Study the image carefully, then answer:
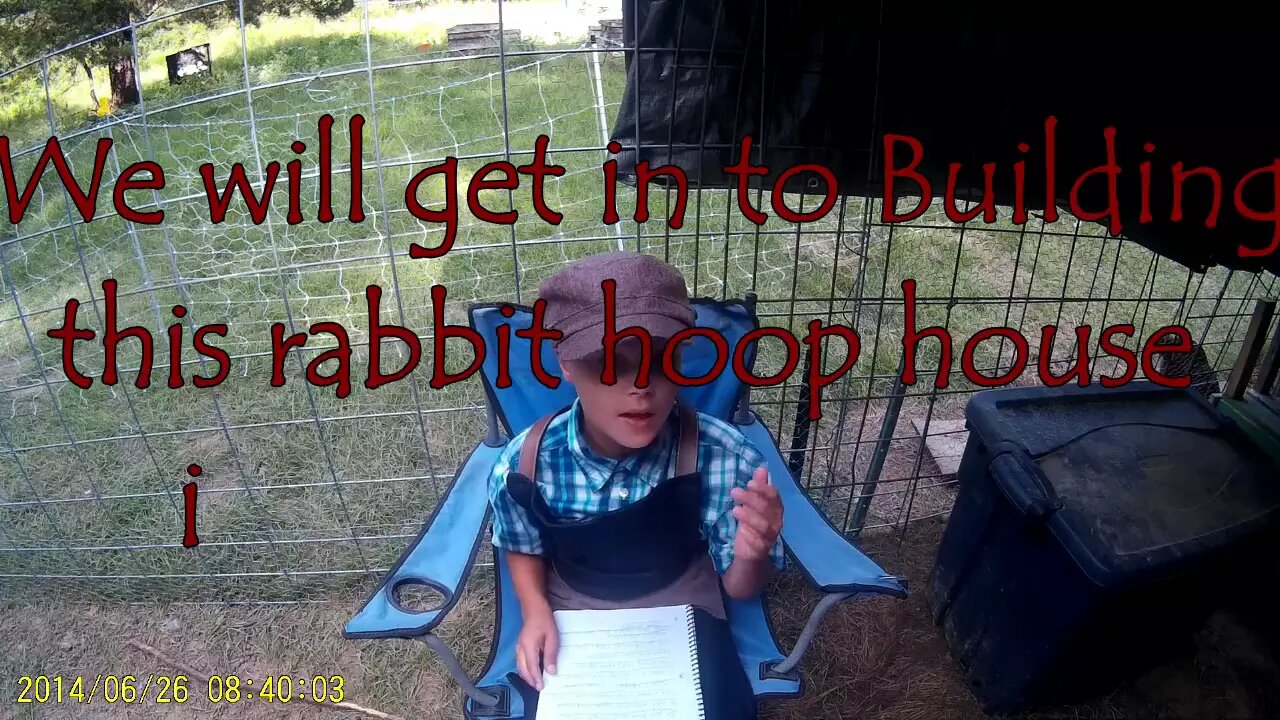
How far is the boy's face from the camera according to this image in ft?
3.97

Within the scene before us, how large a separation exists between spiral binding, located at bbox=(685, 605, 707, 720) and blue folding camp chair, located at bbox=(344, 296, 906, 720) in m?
0.12

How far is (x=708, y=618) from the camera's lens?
148cm

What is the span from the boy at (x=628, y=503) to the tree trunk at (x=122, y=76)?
3.97 m

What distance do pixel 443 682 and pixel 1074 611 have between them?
4.58 ft

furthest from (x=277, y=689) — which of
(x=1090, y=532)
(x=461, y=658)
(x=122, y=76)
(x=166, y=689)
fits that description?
(x=122, y=76)

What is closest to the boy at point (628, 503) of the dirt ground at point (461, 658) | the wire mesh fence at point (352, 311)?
the wire mesh fence at point (352, 311)

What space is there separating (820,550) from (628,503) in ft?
1.24

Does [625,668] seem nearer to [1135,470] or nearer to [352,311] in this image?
[1135,470]

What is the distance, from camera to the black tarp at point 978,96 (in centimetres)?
120

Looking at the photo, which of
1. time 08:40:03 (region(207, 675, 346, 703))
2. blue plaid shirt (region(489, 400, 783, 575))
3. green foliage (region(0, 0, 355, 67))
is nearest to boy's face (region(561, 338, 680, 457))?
blue plaid shirt (region(489, 400, 783, 575))

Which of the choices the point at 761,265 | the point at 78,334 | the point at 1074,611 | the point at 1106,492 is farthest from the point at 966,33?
the point at 761,265

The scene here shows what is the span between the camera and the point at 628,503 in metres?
1.41

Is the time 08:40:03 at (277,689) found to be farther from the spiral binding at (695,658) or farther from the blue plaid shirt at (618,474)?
the spiral binding at (695,658)

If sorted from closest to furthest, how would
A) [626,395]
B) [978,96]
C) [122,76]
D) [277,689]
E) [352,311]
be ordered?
[626,395], [978,96], [277,689], [352,311], [122,76]
